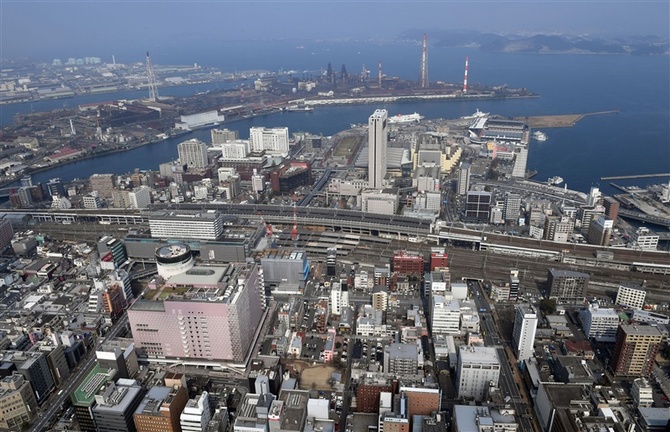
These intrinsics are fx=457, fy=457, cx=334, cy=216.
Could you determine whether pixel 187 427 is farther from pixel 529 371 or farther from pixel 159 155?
pixel 159 155

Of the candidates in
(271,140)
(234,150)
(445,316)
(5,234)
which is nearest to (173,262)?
(445,316)

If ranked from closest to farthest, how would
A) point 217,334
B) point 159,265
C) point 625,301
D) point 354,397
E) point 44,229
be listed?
1. point 354,397
2. point 217,334
3. point 159,265
4. point 625,301
5. point 44,229

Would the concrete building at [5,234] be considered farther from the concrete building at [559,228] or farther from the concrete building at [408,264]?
the concrete building at [559,228]

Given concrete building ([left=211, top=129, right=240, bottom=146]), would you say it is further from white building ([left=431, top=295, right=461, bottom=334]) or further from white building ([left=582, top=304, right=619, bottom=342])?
white building ([left=582, top=304, right=619, bottom=342])

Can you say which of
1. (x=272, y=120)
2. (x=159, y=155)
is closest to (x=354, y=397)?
(x=159, y=155)

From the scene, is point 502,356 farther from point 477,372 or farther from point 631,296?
point 631,296

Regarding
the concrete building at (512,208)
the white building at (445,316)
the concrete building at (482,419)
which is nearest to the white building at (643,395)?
the concrete building at (482,419)

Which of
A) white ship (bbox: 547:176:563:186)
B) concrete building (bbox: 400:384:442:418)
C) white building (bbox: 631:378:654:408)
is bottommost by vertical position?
white building (bbox: 631:378:654:408)

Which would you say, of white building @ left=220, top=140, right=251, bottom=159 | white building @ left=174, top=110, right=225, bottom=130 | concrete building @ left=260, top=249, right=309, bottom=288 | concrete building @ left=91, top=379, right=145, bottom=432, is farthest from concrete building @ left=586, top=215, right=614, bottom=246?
white building @ left=174, top=110, right=225, bottom=130
